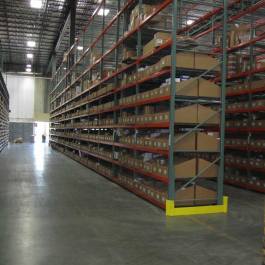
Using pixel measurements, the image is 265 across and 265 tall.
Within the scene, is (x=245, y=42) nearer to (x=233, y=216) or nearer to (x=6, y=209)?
(x=233, y=216)

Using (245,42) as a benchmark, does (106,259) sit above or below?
below

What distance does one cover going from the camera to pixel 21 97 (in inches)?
1385

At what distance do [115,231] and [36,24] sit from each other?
21.2 meters

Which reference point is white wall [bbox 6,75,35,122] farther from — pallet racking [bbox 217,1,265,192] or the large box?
the large box

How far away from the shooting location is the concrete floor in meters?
3.78

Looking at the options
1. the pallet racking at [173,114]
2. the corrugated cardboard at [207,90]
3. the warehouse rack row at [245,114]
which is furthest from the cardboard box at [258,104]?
the corrugated cardboard at [207,90]

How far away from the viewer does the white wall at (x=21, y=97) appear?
34.9m

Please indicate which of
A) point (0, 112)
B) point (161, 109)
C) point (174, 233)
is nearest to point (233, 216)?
point (174, 233)

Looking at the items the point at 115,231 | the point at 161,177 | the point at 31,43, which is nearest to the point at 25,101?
the point at 31,43

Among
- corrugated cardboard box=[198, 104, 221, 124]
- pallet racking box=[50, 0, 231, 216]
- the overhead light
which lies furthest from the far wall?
corrugated cardboard box=[198, 104, 221, 124]

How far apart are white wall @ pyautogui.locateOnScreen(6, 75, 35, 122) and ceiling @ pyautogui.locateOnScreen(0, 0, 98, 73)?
3.38m

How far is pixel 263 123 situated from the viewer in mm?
8000

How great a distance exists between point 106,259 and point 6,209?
311cm

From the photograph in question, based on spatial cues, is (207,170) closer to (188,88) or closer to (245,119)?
(188,88)
